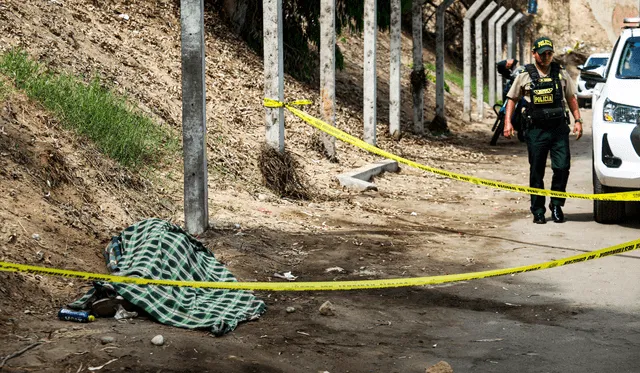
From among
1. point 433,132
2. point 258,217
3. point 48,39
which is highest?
point 48,39

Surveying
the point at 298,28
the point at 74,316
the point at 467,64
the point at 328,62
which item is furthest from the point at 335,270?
the point at 467,64

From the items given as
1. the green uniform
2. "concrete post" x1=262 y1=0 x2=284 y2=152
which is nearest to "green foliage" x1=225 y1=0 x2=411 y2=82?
"concrete post" x1=262 y1=0 x2=284 y2=152

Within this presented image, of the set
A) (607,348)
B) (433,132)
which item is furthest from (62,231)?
(433,132)

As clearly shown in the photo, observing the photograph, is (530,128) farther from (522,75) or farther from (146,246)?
(146,246)

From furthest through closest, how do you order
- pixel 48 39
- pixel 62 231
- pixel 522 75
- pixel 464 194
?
1. pixel 464 194
2. pixel 48 39
3. pixel 522 75
4. pixel 62 231

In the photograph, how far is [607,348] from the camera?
19.3ft

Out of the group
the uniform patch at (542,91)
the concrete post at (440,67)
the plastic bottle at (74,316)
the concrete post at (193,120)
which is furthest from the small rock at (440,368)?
the concrete post at (440,67)

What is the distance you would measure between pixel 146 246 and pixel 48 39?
6184 mm

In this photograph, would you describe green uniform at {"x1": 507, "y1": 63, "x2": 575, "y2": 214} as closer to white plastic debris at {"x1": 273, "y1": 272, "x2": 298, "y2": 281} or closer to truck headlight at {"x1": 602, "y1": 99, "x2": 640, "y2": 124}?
truck headlight at {"x1": 602, "y1": 99, "x2": 640, "y2": 124}

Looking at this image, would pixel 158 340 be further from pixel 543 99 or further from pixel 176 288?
pixel 543 99

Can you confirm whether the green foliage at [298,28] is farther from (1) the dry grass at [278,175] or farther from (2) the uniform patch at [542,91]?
(2) the uniform patch at [542,91]

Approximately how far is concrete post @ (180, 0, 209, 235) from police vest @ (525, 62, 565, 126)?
11.7 feet

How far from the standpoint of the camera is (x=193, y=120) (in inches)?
346

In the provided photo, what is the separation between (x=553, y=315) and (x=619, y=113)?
4.00 meters
